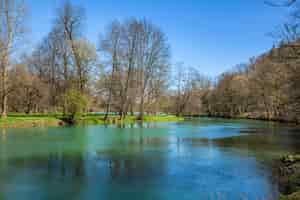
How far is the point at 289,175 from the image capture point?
28.1 feet

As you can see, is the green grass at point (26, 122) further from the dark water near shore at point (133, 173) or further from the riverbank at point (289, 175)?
the riverbank at point (289, 175)

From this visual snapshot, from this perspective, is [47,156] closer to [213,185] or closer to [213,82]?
[213,185]

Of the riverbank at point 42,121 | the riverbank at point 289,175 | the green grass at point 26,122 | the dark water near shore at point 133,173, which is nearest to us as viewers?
the dark water near shore at point 133,173

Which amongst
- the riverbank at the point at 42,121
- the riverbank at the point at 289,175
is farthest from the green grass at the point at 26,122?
the riverbank at the point at 289,175

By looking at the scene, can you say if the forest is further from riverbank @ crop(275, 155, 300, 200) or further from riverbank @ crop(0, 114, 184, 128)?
riverbank @ crop(275, 155, 300, 200)

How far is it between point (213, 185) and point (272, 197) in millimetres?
1553

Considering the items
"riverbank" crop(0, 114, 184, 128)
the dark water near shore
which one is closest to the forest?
"riverbank" crop(0, 114, 184, 128)

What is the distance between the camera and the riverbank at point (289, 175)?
23.1 ft

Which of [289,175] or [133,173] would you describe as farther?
[133,173]

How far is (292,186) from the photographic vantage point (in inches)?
294

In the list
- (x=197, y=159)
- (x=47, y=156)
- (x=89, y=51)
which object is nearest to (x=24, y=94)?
(x=89, y=51)

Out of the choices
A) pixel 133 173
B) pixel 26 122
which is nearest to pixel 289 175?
pixel 133 173

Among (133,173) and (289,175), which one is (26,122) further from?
(289,175)

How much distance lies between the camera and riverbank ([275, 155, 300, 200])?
278 inches
